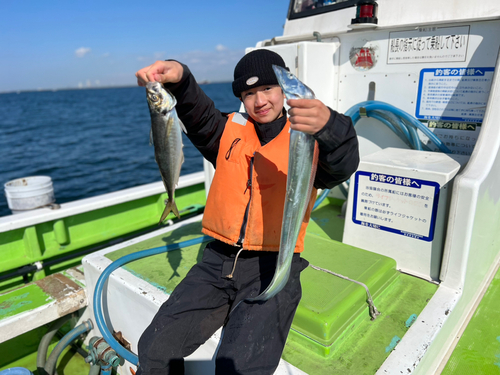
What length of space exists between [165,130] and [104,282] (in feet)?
5.36

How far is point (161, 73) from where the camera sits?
74.7 inches

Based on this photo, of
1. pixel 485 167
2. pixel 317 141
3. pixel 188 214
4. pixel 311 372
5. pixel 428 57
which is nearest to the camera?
pixel 317 141

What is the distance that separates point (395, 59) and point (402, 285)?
2.34 m

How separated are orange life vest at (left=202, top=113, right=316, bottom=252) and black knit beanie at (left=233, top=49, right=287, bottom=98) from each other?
296mm

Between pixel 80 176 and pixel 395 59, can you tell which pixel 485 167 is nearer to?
pixel 395 59

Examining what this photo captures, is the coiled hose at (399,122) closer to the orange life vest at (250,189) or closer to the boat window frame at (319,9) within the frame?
the boat window frame at (319,9)

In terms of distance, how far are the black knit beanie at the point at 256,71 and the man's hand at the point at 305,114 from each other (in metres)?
0.62

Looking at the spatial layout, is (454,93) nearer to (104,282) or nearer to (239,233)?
(239,233)

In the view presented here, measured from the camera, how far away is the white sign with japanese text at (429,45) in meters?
3.26

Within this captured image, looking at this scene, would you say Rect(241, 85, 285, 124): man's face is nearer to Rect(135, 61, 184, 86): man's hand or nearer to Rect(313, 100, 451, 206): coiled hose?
Rect(135, 61, 184, 86): man's hand

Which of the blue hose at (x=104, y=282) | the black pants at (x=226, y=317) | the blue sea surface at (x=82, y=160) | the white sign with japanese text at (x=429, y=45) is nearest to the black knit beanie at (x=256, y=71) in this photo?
the black pants at (x=226, y=317)

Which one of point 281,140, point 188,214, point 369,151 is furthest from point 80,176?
point 281,140

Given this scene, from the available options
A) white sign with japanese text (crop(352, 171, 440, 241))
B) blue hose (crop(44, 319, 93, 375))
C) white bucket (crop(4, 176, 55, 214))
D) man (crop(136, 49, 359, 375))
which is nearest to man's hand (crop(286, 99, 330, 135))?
man (crop(136, 49, 359, 375))

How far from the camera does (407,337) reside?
7.12 feet
